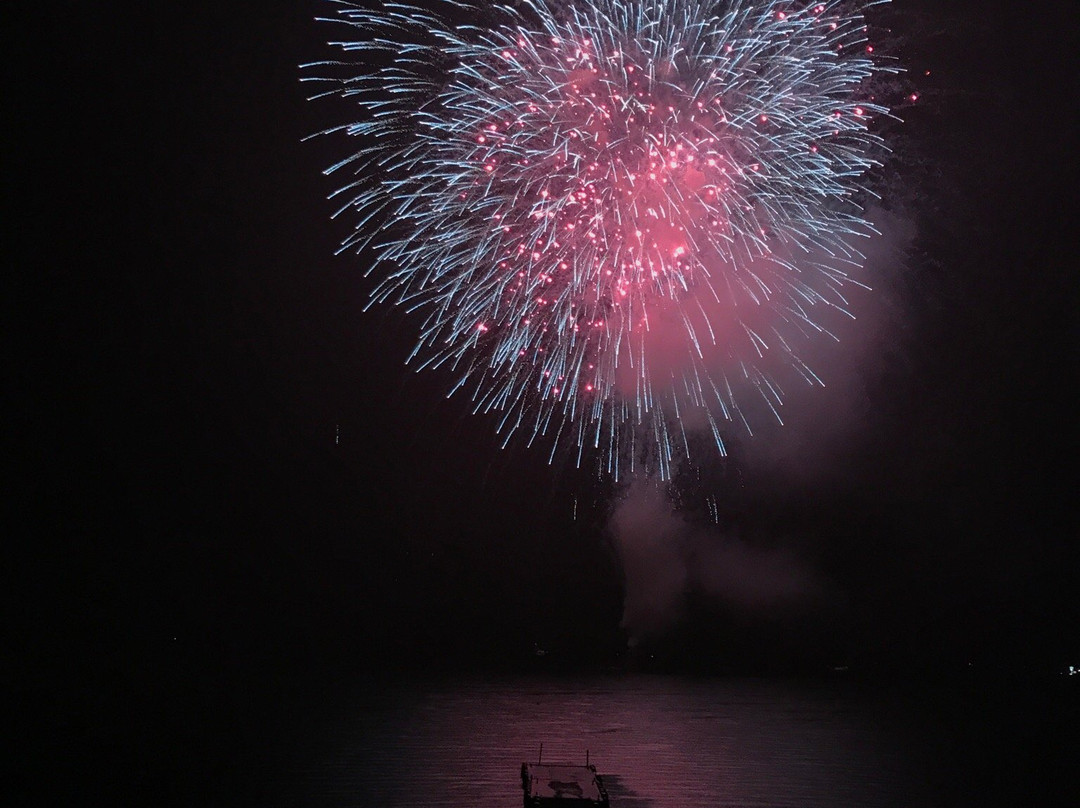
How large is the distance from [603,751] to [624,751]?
0.98m

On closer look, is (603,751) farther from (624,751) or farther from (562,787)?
(562,787)

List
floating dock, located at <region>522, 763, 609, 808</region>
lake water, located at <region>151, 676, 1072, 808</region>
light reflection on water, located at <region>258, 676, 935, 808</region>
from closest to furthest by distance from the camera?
floating dock, located at <region>522, 763, 609, 808</region>, light reflection on water, located at <region>258, 676, 935, 808</region>, lake water, located at <region>151, 676, 1072, 808</region>

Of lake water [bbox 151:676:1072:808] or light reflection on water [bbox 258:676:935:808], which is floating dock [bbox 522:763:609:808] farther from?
lake water [bbox 151:676:1072:808]

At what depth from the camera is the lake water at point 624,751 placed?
95.1 feet

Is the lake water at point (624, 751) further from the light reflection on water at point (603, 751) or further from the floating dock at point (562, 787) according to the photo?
the floating dock at point (562, 787)

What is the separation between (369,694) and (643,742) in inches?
1135

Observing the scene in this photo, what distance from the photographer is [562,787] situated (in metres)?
23.3

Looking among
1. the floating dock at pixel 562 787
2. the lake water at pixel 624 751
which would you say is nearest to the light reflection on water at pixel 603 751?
the lake water at pixel 624 751

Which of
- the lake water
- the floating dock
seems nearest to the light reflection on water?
the lake water

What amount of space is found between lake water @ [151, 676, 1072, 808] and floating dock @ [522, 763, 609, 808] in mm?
1842

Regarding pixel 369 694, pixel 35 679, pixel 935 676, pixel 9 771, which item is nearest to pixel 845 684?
pixel 935 676

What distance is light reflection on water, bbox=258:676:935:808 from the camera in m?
28.9

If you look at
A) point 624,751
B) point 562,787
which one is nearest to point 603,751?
point 624,751

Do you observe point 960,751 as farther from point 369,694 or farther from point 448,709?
point 369,694
